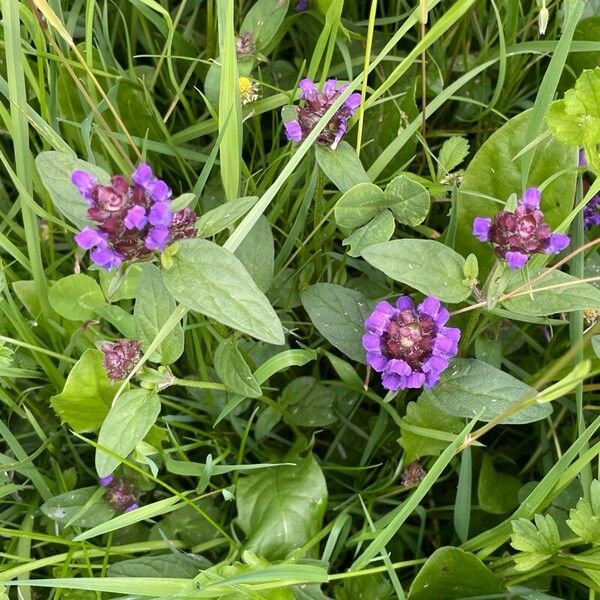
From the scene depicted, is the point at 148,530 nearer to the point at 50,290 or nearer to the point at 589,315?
the point at 50,290

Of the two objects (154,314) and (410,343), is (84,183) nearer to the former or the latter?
(154,314)

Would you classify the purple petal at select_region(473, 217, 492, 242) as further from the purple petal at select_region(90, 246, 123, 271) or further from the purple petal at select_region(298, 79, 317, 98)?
the purple petal at select_region(90, 246, 123, 271)

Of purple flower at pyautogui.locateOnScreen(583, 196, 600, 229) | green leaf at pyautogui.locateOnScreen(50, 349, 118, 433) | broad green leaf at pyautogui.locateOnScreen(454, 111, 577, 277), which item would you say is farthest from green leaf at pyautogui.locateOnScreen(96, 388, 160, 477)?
purple flower at pyautogui.locateOnScreen(583, 196, 600, 229)

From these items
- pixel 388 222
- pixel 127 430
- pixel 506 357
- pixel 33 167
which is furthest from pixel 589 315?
pixel 33 167

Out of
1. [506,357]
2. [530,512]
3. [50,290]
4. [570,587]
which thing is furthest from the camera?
[506,357]

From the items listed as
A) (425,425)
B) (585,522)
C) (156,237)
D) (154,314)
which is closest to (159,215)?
(156,237)

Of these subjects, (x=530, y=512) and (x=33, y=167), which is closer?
(x=530, y=512)

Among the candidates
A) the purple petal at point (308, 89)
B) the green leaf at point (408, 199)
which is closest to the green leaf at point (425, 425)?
the green leaf at point (408, 199)
